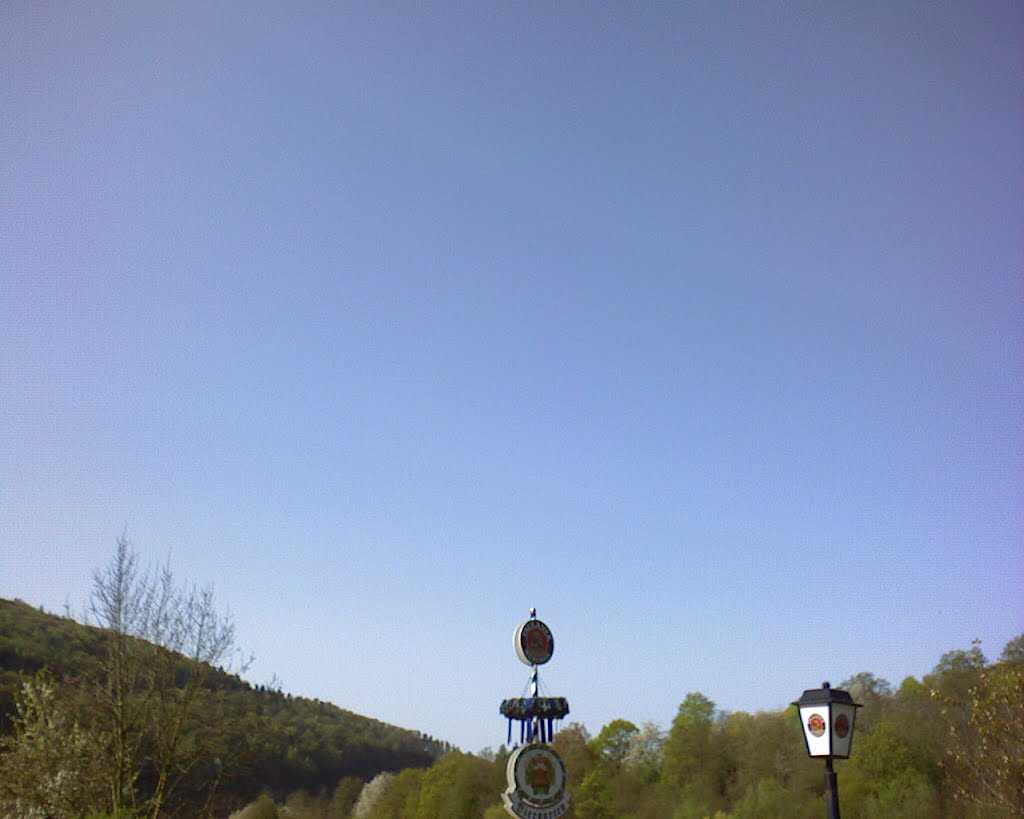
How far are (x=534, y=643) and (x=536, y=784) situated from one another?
4305 millimetres

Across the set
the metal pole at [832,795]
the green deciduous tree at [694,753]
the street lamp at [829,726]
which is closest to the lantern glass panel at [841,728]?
the street lamp at [829,726]

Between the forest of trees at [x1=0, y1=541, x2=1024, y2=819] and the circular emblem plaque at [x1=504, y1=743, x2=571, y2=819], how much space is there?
7.75m

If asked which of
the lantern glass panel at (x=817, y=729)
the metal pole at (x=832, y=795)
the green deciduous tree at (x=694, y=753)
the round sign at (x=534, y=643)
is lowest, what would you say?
the green deciduous tree at (x=694, y=753)

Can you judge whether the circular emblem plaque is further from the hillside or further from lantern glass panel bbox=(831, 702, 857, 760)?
lantern glass panel bbox=(831, 702, 857, 760)

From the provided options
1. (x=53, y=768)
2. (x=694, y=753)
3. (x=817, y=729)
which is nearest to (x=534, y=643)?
(x=53, y=768)

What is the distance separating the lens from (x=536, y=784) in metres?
26.3

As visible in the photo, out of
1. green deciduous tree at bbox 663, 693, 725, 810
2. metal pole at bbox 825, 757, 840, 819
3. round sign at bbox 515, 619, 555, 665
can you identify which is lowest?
green deciduous tree at bbox 663, 693, 725, 810

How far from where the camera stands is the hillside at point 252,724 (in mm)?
22891

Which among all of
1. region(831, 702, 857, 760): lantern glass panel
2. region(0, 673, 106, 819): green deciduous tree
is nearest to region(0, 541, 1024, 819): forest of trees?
region(0, 673, 106, 819): green deciduous tree

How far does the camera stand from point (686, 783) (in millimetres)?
66438

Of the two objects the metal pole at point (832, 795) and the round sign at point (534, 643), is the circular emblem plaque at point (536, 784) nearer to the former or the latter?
the round sign at point (534, 643)

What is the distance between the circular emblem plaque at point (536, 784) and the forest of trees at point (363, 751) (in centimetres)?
775

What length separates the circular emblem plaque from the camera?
2600 centimetres

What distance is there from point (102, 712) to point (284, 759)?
9395cm
